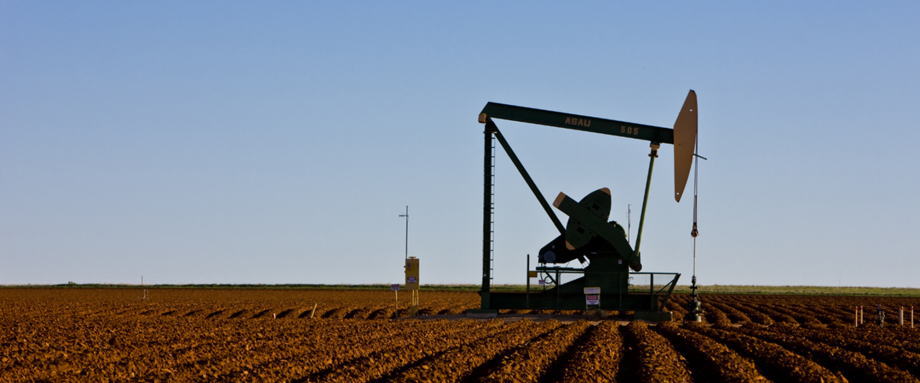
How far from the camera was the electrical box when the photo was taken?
36031mm

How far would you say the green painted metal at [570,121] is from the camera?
34750mm

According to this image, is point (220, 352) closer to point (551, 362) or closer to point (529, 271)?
point (551, 362)

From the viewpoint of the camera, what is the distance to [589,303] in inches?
1341

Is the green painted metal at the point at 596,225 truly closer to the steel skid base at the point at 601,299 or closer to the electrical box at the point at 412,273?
the steel skid base at the point at 601,299

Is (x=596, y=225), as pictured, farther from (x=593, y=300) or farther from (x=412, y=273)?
(x=412, y=273)

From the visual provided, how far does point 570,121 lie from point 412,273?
7258 mm

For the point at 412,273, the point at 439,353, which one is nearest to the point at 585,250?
the point at 412,273

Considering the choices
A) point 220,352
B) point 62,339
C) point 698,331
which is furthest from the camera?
point 698,331

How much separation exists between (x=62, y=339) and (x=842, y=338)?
16.8m

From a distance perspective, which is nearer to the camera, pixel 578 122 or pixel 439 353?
pixel 439 353

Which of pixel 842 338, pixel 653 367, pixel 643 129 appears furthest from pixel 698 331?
pixel 653 367

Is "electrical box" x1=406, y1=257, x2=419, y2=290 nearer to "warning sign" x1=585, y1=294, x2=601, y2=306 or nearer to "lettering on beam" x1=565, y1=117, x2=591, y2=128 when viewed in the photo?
"warning sign" x1=585, y1=294, x2=601, y2=306

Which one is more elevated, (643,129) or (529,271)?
(643,129)

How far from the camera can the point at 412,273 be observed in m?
36.2
